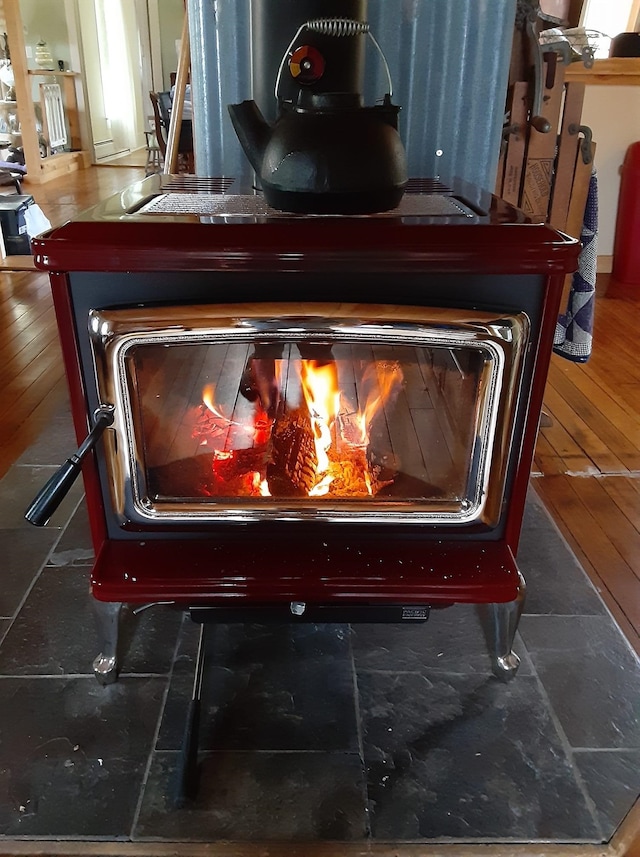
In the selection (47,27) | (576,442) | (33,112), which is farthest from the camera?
(47,27)

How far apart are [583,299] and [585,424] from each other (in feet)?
1.28

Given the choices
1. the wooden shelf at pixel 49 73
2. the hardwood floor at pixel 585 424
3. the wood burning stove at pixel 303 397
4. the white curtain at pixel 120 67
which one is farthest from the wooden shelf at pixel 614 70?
the white curtain at pixel 120 67

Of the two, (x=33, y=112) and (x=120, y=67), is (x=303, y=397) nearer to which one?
(x=33, y=112)

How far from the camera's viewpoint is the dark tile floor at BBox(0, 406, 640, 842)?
849 millimetres

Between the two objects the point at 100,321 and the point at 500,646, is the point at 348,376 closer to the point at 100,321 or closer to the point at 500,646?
the point at 100,321

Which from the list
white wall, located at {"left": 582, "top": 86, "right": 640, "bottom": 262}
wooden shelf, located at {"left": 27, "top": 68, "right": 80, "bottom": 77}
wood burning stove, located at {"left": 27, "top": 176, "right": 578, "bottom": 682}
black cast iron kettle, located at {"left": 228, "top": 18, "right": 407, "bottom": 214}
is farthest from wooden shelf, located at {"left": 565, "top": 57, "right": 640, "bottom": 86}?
wooden shelf, located at {"left": 27, "top": 68, "right": 80, "bottom": 77}

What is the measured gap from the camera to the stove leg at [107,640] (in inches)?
39.0

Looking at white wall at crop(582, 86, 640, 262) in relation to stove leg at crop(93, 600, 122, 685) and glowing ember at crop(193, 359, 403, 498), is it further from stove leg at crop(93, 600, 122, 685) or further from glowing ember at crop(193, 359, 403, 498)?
stove leg at crop(93, 600, 122, 685)

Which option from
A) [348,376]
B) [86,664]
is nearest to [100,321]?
[348,376]

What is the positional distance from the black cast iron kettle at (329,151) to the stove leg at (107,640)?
592mm

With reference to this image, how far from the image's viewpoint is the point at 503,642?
104 cm

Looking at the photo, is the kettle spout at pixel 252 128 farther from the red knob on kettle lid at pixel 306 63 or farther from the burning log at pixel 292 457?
the burning log at pixel 292 457

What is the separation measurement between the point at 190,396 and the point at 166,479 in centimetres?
11

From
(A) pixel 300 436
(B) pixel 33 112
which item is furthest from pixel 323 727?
(B) pixel 33 112
